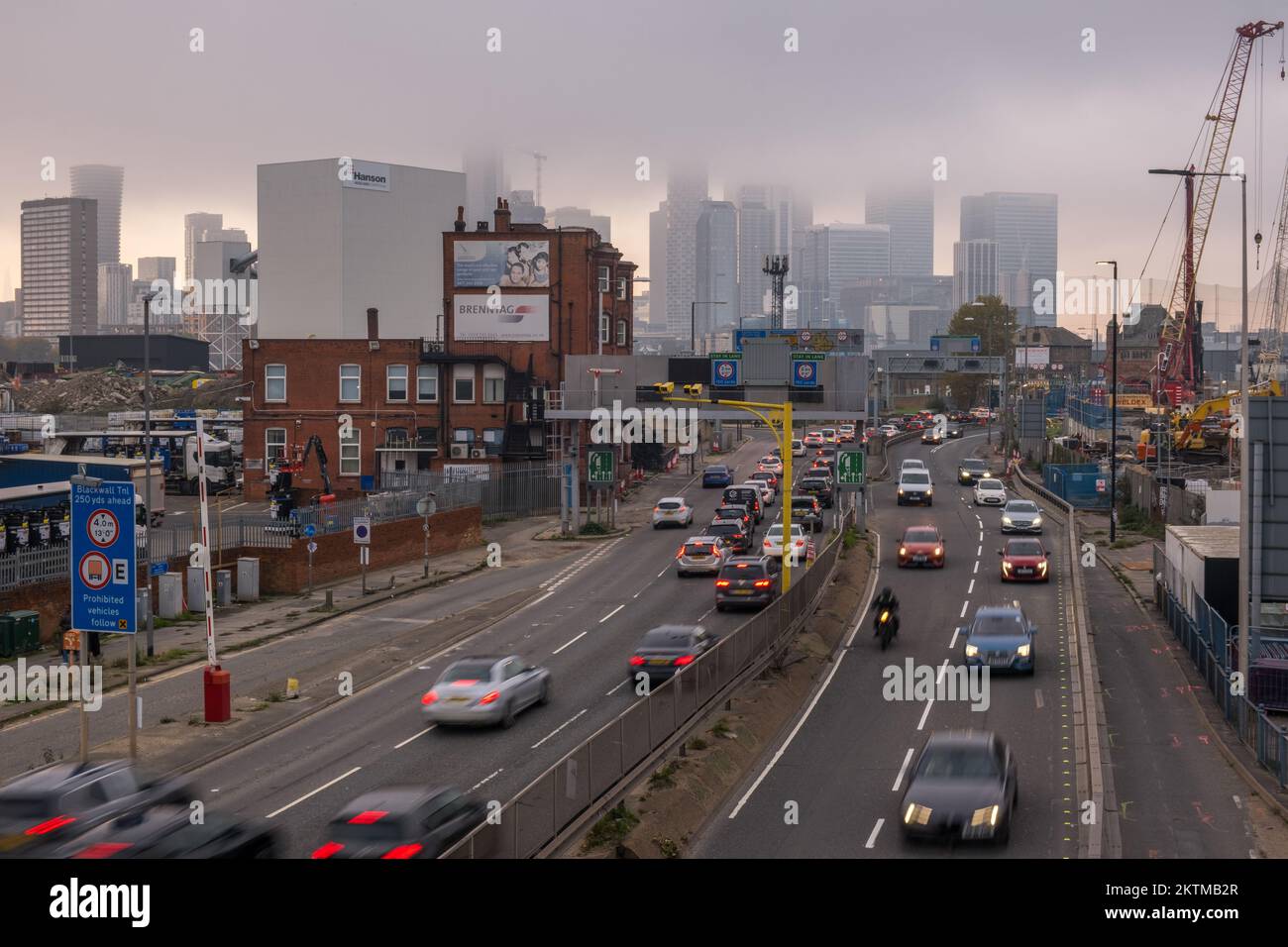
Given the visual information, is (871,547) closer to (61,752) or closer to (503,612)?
(503,612)

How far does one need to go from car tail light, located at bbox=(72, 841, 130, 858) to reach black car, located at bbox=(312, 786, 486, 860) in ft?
6.77

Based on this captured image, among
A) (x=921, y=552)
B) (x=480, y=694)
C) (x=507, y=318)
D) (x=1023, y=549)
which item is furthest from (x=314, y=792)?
(x=507, y=318)

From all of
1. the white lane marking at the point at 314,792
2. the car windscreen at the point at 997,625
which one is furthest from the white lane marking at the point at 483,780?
the car windscreen at the point at 997,625

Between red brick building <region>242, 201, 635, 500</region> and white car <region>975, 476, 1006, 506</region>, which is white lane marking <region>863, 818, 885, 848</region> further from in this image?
red brick building <region>242, 201, 635, 500</region>

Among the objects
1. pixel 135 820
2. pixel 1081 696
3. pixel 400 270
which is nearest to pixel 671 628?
pixel 1081 696

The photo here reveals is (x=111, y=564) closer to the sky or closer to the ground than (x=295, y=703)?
closer to the sky

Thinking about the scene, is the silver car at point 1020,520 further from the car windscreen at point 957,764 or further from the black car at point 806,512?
the car windscreen at point 957,764

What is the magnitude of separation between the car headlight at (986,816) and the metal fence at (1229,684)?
7241 millimetres

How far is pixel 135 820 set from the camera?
15031 mm

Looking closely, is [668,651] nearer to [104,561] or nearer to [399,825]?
[104,561]
